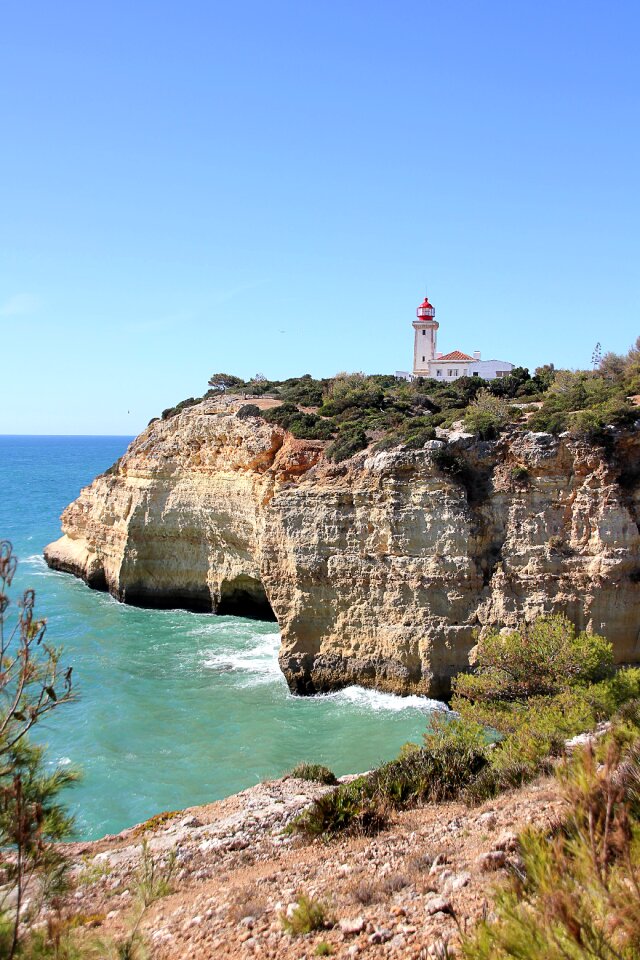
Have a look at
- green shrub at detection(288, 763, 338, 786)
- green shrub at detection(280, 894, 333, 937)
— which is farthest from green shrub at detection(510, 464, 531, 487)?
green shrub at detection(280, 894, 333, 937)

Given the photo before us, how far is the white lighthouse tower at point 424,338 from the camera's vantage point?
46.4 m

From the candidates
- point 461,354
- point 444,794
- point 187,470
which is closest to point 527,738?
point 444,794

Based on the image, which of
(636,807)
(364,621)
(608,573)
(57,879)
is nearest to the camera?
(636,807)

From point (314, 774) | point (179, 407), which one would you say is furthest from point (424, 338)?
point (314, 774)

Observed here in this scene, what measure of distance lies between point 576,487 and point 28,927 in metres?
17.1

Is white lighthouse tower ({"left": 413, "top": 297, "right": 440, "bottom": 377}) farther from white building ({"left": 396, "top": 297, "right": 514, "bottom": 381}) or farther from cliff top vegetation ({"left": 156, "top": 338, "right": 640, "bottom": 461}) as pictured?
cliff top vegetation ({"left": 156, "top": 338, "right": 640, "bottom": 461})

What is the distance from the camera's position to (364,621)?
67.8 feet

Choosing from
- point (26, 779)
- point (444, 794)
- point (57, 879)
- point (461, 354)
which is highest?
point (461, 354)

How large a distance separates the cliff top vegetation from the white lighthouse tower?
922cm

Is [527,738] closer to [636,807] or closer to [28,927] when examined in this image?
[636,807]

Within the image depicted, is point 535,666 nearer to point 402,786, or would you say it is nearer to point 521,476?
point 402,786

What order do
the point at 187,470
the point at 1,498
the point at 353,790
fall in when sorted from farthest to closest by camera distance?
1. the point at 1,498
2. the point at 187,470
3. the point at 353,790

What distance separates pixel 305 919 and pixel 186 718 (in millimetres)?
13417

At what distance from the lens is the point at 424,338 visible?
46.6 meters
